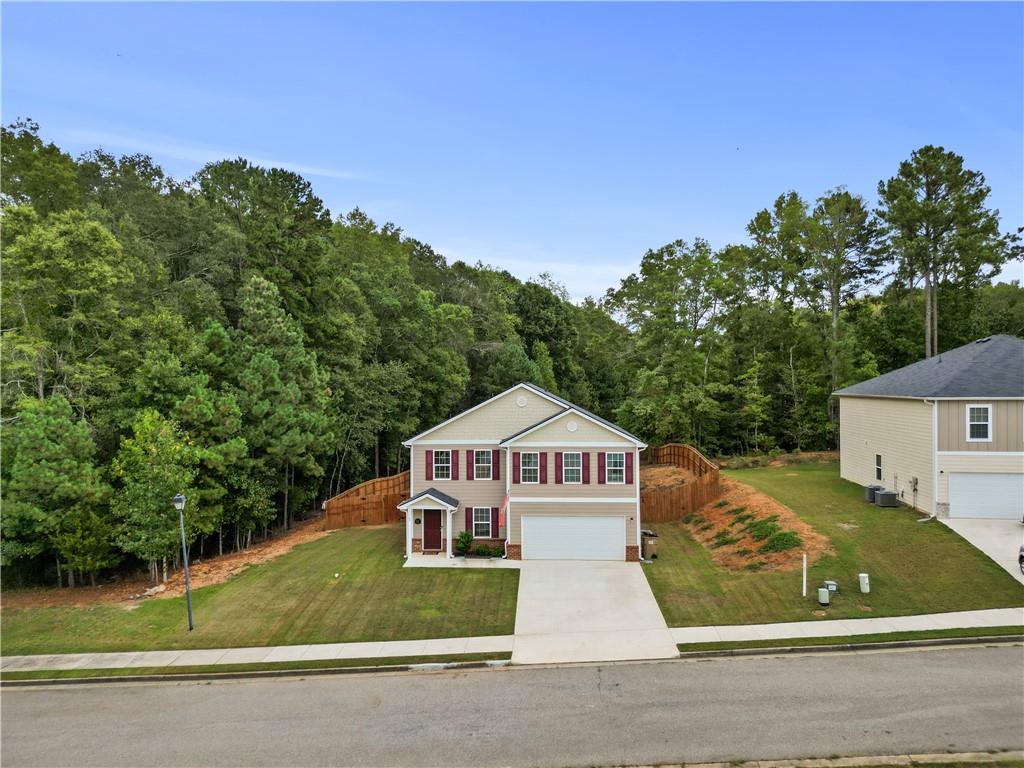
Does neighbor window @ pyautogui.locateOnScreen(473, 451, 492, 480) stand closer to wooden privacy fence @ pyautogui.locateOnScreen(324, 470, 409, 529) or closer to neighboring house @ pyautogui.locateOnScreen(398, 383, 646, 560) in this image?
neighboring house @ pyautogui.locateOnScreen(398, 383, 646, 560)

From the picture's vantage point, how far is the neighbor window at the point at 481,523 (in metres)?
22.6

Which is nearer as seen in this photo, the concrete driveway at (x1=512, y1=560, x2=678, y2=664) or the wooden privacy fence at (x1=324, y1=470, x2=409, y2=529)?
the concrete driveway at (x1=512, y1=560, x2=678, y2=664)

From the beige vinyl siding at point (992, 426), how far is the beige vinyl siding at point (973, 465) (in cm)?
27

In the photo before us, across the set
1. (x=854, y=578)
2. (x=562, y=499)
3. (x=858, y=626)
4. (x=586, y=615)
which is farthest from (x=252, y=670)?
(x=854, y=578)

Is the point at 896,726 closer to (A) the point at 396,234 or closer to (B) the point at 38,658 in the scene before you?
(B) the point at 38,658

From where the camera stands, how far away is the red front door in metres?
22.2

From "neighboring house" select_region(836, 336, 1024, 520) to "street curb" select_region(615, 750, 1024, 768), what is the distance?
13350 millimetres

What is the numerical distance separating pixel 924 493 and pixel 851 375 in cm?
1904

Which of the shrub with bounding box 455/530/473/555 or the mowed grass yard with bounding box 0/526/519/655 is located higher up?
the shrub with bounding box 455/530/473/555

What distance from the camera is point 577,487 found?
21.2 m

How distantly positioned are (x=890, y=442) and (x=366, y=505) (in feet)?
75.4

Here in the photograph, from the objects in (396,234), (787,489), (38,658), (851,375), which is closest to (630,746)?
(38,658)

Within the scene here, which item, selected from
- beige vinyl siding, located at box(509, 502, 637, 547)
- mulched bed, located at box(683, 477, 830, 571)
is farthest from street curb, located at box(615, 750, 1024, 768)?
beige vinyl siding, located at box(509, 502, 637, 547)

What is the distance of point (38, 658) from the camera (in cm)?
1432
